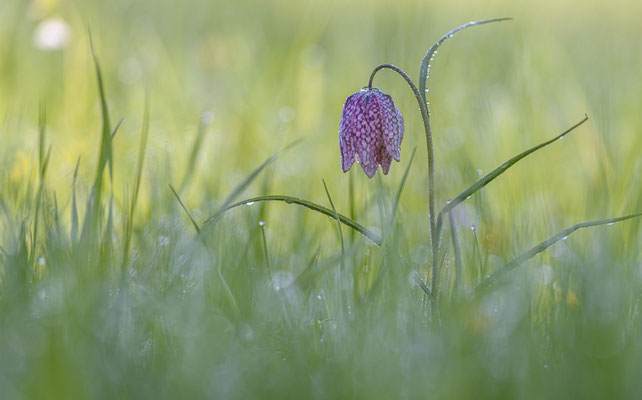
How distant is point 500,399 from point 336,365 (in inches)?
7.0

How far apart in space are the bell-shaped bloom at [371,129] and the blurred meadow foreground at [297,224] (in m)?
0.05

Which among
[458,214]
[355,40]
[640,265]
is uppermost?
[355,40]

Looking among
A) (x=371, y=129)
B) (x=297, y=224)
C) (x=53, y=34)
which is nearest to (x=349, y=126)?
(x=371, y=129)

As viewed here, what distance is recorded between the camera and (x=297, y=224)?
1.53 metres

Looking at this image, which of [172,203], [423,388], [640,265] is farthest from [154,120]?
[423,388]

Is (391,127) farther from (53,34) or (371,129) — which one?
(53,34)

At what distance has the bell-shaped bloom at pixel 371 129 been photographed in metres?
1.20

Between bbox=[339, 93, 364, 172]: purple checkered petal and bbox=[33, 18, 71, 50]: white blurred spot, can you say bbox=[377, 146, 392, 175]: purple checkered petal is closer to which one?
bbox=[339, 93, 364, 172]: purple checkered petal

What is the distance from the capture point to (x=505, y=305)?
97cm

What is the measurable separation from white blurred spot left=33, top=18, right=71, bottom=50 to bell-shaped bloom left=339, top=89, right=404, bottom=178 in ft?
4.94

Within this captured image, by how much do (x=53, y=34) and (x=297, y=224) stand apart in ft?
4.27

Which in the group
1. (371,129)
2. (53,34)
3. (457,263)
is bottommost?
(457,263)

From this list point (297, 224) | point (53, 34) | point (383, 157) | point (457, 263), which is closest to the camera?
point (457, 263)

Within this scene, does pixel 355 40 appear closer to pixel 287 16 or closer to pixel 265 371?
pixel 287 16
